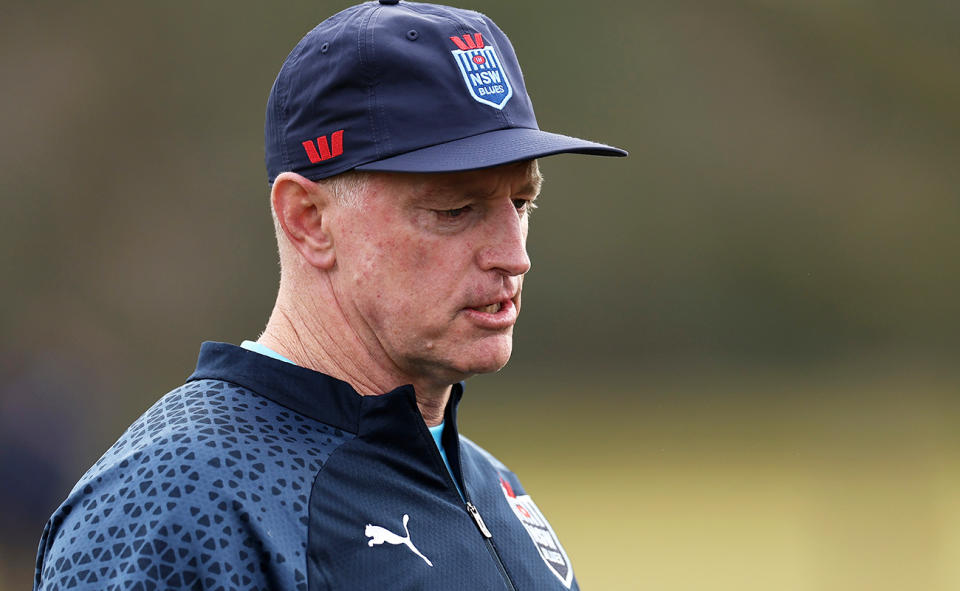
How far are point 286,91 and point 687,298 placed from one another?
19.9ft

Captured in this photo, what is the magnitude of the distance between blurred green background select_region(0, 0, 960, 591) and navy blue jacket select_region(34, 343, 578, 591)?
16.8 ft

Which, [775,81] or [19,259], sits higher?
[775,81]

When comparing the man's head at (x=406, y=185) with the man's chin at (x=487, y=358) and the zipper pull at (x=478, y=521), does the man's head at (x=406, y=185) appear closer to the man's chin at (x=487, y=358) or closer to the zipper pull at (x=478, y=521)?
the man's chin at (x=487, y=358)

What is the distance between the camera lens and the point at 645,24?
7105mm

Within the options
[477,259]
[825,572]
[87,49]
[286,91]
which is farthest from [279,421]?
[87,49]

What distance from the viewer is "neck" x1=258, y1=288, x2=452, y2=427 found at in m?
1.35

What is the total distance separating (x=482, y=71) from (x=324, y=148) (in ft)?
0.70

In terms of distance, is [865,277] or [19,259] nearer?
[19,259]

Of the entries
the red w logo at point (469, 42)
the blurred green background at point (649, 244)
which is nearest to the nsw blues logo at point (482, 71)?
the red w logo at point (469, 42)

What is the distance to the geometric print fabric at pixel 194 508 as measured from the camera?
3.50ft

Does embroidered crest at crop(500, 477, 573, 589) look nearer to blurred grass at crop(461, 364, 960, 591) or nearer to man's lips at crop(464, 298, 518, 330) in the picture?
man's lips at crop(464, 298, 518, 330)

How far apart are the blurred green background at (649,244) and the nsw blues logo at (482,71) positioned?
17.0 ft

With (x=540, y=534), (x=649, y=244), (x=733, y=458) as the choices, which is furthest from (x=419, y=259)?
(x=733, y=458)

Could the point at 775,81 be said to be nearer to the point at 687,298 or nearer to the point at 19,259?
the point at 687,298
